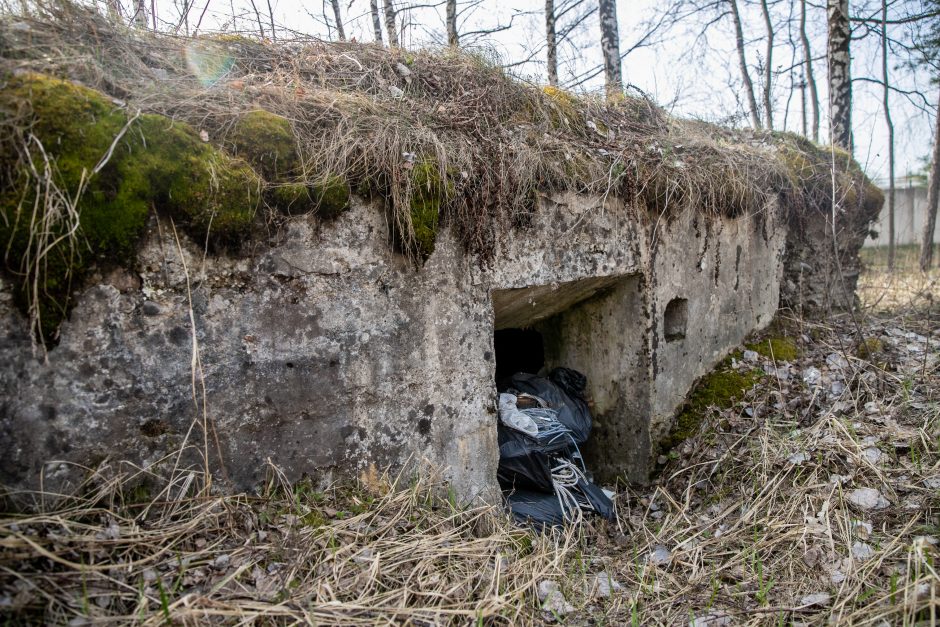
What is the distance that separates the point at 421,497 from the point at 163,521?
1081 mm

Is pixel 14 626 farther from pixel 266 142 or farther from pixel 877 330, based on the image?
pixel 877 330

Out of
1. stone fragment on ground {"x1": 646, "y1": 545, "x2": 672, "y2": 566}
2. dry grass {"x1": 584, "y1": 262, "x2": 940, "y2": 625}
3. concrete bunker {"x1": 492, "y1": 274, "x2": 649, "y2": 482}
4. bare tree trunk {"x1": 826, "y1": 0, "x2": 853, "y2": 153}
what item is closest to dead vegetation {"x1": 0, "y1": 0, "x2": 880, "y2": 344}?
concrete bunker {"x1": 492, "y1": 274, "x2": 649, "y2": 482}

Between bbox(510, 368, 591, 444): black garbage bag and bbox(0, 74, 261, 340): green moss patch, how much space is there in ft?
6.92

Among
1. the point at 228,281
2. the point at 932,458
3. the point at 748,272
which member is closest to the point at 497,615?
the point at 228,281

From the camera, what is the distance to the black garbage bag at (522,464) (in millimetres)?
3262

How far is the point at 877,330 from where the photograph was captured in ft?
16.4

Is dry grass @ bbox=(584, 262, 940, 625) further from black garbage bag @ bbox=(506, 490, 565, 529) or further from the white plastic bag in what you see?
the white plastic bag

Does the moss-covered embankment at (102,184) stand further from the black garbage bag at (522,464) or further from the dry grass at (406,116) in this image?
the black garbage bag at (522,464)

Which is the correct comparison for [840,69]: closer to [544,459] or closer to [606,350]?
[606,350]

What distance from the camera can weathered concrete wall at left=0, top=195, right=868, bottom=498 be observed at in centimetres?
200

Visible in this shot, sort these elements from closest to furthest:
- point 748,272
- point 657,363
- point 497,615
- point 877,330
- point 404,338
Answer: point 497,615 → point 404,338 → point 657,363 → point 748,272 → point 877,330

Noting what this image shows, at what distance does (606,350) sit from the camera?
393 cm

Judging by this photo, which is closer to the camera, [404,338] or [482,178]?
[404,338]

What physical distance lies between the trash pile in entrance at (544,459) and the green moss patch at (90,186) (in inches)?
75.2
